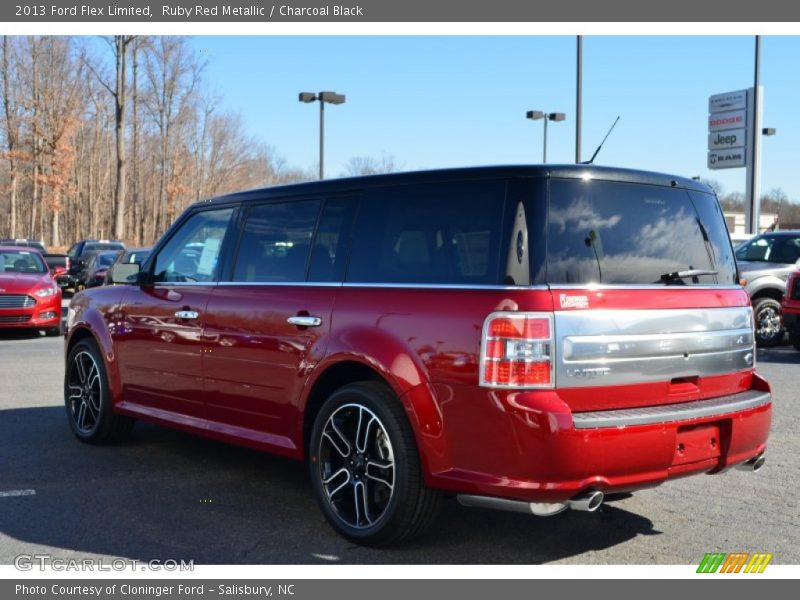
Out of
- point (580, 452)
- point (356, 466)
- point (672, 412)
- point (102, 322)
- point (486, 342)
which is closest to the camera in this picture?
point (580, 452)

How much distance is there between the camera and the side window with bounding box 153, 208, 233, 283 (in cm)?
616

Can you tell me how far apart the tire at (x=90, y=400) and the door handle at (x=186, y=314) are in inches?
48.9

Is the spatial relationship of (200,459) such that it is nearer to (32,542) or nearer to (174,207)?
(32,542)

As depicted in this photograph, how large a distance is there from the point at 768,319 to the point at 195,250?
1153 centimetres

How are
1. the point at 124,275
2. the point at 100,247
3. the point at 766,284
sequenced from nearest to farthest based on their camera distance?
the point at 124,275
the point at 766,284
the point at 100,247

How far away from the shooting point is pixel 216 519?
5.16m

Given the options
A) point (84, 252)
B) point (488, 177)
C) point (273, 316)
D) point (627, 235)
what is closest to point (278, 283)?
point (273, 316)

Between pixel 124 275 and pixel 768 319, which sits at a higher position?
pixel 124 275

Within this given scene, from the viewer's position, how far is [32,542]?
15.6 feet

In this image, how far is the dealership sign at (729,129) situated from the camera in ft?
111

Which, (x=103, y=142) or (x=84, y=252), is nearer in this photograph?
(x=84, y=252)

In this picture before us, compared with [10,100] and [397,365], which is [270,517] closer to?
[397,365]

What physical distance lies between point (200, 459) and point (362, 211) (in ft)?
8.64

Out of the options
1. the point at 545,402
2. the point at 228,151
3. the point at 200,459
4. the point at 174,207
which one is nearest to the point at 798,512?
the point at 545,402
